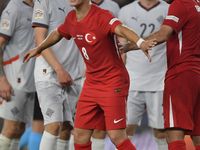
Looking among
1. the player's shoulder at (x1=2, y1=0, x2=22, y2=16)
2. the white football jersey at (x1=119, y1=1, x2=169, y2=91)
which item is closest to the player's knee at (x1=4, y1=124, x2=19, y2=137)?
the player's shoulder at (x1=2, y1=0, x2=22, y2=16)

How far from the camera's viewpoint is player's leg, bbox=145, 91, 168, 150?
3748 mm

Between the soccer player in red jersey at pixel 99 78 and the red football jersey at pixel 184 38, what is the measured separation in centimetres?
46

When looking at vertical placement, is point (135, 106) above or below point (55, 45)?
below

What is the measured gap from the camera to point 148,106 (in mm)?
3818

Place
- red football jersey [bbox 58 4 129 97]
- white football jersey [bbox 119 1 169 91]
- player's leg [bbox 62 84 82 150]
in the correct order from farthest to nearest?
white football jersey [bbox 119 1 169 91]
player's leg [bbox 62 84 82 150]
red football jersey [bbox 58 4 129 97]

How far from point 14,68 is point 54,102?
0.85 metres

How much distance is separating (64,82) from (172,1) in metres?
1.25

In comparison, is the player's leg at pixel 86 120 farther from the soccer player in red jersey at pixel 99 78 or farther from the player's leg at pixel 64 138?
the player's leg at pixel 64 138

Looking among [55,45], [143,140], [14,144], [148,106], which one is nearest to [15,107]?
[14,144]

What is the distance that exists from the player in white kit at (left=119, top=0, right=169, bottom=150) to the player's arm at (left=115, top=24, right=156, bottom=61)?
4.50 feet

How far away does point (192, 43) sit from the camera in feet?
9.23

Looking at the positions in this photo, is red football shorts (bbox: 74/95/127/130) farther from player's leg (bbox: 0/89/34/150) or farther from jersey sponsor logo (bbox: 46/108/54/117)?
player's leg (bbox: 0/89/34/150)

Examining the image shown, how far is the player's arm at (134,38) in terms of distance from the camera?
2.21 m

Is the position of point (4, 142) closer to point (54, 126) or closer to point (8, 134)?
point (8, 134)
